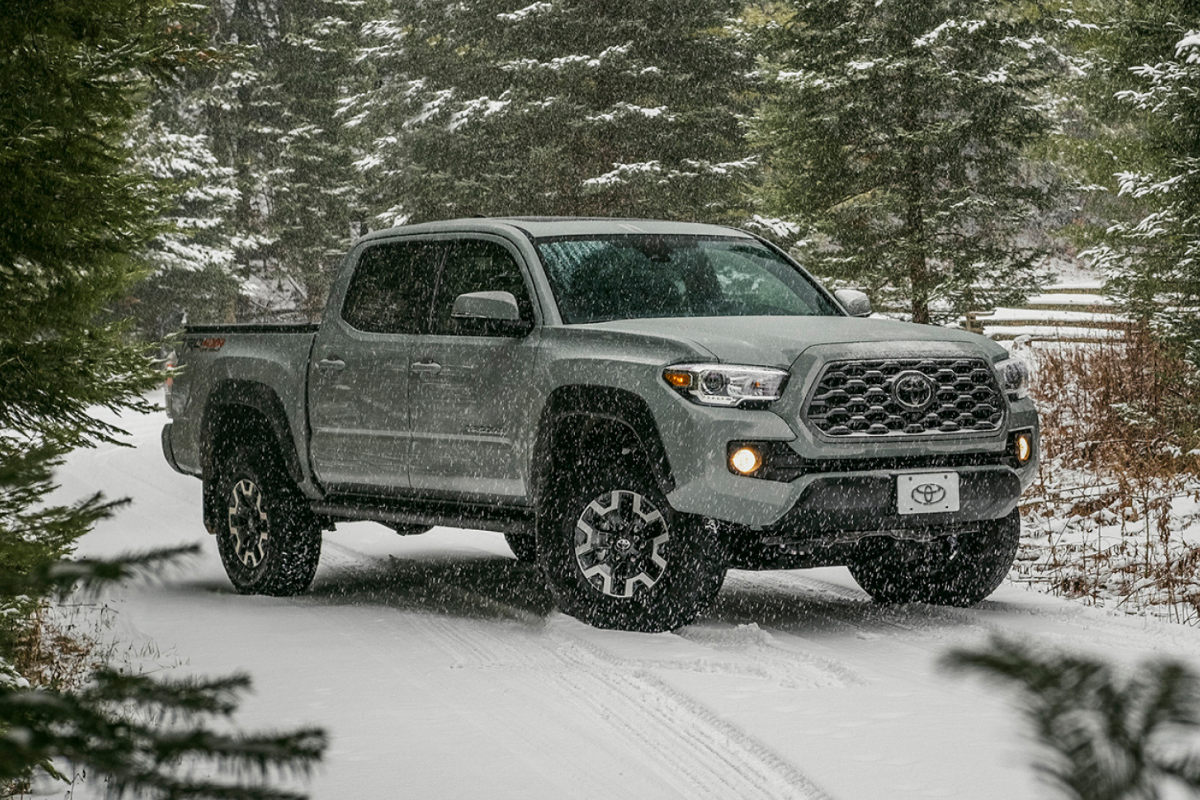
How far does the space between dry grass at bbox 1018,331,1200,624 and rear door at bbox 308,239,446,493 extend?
3.93 m

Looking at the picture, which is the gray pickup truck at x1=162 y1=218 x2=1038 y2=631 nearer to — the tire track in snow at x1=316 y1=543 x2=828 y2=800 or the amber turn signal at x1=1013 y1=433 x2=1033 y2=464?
the amber turn signal at x1=1013 y1=433 x2=1033 y2=464

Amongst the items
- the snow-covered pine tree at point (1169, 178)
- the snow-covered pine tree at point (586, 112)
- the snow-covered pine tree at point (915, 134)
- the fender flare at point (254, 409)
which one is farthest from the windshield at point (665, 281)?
the snow-covered pine tree at point (586, 112)

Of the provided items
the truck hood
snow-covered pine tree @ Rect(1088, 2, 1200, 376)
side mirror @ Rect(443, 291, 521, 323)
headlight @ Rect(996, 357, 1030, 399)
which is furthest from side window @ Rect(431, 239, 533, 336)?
snow-covered pine tree @ Rect(1088, 2, 1200, 376)

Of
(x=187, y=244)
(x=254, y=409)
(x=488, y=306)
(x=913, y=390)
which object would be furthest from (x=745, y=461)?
(x=187, y=244)

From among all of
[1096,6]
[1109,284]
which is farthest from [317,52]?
[1109,284]

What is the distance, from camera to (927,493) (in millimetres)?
6758

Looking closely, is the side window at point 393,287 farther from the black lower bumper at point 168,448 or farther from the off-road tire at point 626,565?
the black lower bumper at point 168,448

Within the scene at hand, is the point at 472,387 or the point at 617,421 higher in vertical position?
the point at 472,387

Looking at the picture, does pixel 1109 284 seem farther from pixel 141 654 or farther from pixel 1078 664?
pixel 1078 664

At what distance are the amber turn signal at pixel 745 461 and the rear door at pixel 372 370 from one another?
2243 mm

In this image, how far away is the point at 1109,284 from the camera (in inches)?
578

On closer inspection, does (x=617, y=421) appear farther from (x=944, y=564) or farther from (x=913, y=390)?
(x=944, y=564)

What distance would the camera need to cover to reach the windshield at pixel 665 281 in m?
7.75

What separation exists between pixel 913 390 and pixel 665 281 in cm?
170
